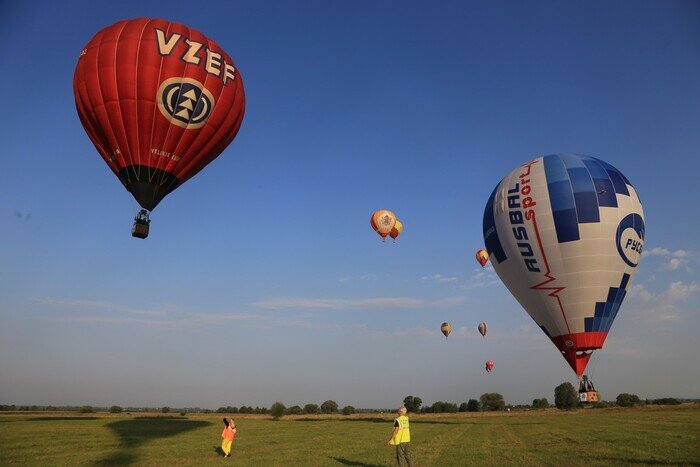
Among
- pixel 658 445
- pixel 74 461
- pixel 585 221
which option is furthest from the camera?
pixel 585 221

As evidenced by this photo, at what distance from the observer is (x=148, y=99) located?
20812 millimetres

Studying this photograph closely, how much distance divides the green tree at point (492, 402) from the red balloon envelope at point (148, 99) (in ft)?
381

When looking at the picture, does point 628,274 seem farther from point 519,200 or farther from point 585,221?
point 519,200

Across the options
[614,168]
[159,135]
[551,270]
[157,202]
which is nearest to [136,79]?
[159,135]

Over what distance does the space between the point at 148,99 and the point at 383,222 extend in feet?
109

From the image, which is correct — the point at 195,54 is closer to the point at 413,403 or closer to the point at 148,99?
the point at 148,99

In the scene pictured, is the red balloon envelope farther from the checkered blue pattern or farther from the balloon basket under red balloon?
the checkered blue pattern

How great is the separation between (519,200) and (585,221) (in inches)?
160

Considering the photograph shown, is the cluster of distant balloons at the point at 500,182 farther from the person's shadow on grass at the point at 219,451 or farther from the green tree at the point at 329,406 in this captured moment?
the green tree at the point at 329,406

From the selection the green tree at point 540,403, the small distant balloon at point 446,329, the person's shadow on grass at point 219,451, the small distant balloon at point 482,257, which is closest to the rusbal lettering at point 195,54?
the person's shadow on grass at point 219,451

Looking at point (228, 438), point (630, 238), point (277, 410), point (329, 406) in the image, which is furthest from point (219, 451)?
point (329, 406)

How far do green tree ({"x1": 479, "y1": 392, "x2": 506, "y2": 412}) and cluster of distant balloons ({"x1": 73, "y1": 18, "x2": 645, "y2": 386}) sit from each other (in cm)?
10087

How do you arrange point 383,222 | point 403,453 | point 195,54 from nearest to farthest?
point 403,453, point 195,54, point 383,222

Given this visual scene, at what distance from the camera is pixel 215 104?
2244cm
